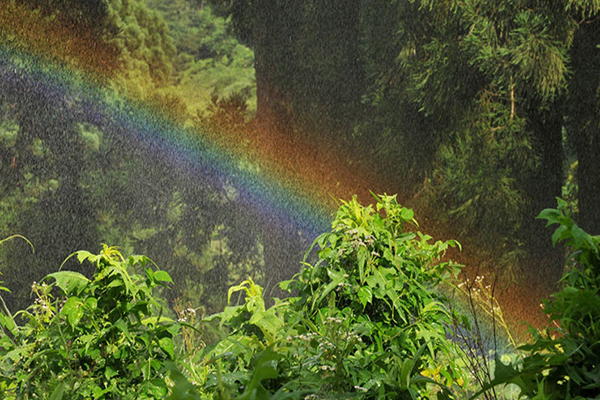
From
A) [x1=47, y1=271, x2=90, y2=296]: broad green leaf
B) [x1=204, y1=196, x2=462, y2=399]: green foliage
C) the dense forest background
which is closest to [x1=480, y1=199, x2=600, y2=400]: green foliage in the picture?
[x1=204, y1=196, x2=462, y2=399]: green foliage

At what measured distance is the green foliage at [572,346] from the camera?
54 cm

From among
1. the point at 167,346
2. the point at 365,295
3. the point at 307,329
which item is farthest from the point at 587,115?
the point at 167,346

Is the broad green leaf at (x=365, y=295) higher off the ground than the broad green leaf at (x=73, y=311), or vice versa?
the broad green leaf at (x=365, y=295)

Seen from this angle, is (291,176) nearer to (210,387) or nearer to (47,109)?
(47,109)

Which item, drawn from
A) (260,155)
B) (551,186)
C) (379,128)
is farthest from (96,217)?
(551,186)

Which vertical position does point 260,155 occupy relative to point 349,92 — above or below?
below

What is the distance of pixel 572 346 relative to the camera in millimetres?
567

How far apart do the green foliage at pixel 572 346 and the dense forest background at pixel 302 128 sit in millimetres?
4479

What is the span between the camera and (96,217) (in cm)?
723

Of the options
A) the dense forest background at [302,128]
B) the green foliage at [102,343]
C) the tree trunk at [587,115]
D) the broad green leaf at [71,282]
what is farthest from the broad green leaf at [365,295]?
the tree trunk at [587,115]

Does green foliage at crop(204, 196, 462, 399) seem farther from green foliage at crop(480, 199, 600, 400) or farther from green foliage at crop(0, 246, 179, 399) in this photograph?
green foliage at crop(480, 199, 600, 400)

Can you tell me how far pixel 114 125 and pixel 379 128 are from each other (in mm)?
3273

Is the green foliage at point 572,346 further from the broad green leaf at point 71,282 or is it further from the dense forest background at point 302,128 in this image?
the dense forest background at point 302,128

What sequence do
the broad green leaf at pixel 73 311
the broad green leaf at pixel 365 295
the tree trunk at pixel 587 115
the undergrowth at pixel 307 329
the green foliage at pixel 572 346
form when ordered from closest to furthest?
the green foliage at pixel 572 346
the undergrowth at pixel 307 329
the broad green leaf at pixel 73 311
the broad green leaf at pixel 365 295
the tree trunk at pixel 587 115
